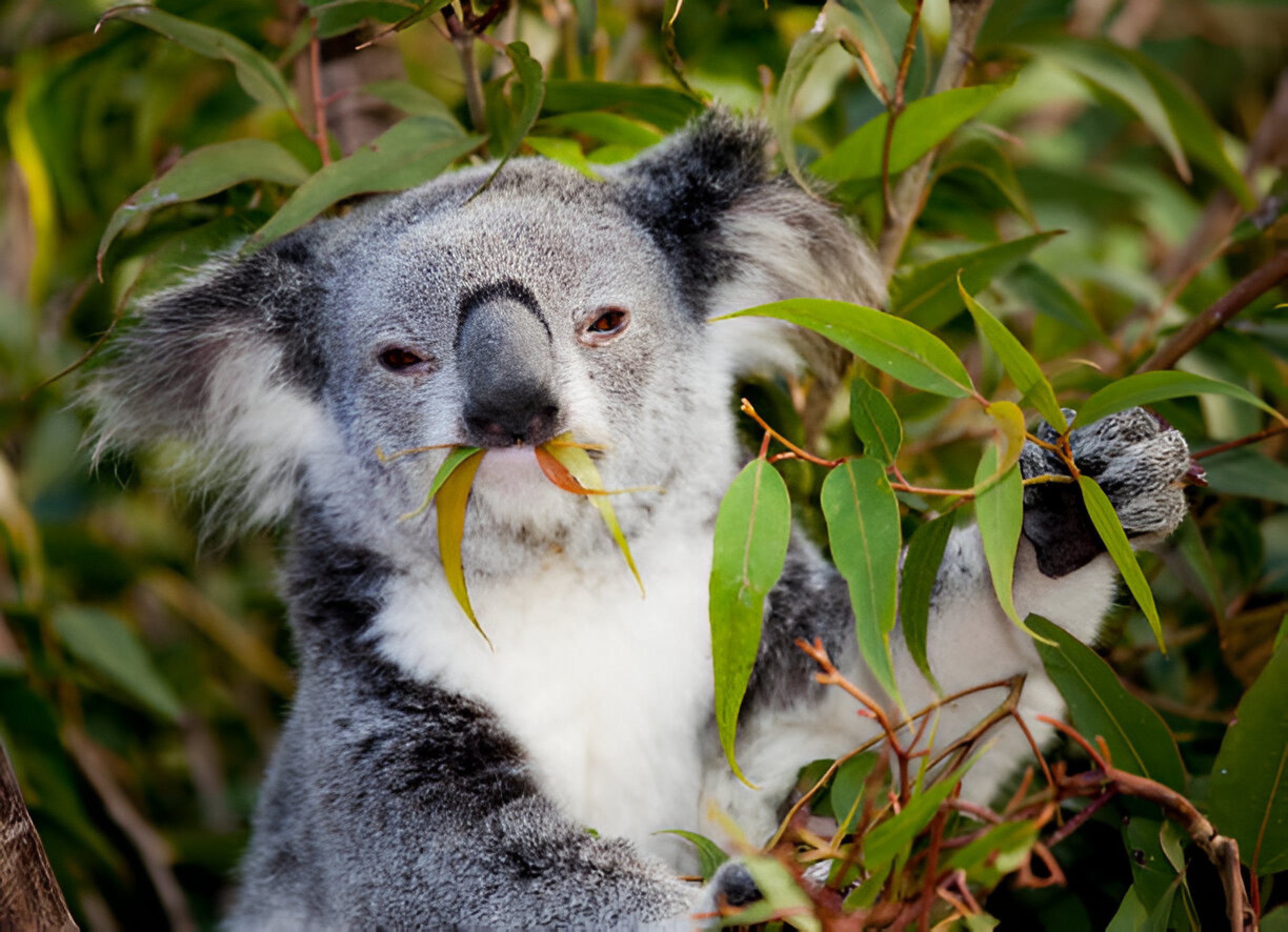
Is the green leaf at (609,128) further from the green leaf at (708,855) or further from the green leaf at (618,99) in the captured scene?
the green leaf at (708,855)

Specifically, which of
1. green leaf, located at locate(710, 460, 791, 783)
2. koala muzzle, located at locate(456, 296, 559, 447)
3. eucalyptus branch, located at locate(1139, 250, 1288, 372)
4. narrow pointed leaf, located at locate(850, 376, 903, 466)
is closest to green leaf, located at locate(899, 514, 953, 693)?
narrow pointed leaf, located at locate(850, 376, 903, 466)

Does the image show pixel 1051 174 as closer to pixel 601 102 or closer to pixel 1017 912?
pixel 601 102

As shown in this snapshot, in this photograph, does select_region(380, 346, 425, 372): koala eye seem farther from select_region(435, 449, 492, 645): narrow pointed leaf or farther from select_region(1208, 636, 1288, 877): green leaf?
select_region(1208, 636, 1288, 877): green leaf

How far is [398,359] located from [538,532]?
0.33 meters

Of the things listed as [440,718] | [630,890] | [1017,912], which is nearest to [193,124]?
[440,718]

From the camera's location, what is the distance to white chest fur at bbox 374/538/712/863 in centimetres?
175

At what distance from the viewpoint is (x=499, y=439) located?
153 centimetres

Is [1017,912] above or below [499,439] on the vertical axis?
below

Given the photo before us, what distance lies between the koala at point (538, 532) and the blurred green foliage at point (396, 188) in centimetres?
14

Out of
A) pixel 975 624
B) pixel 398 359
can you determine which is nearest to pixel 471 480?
pixel 398 359

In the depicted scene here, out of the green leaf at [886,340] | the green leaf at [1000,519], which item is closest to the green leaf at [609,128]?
Result: the green leaf at [886,340]

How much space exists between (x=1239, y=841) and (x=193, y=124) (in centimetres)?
258

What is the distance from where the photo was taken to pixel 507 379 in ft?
4.95

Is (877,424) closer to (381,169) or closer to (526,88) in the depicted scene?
(526,88)
